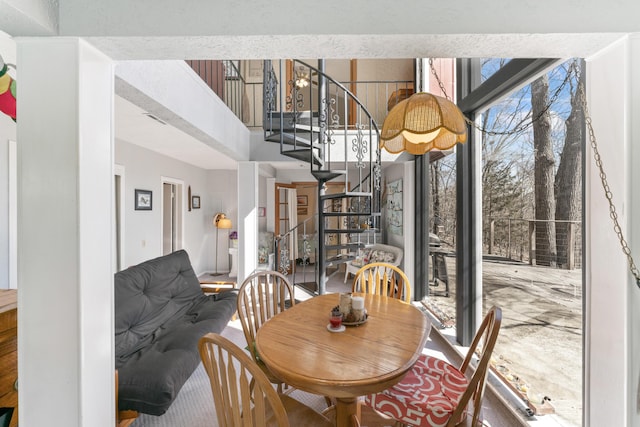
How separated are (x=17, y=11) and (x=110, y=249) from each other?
898mm

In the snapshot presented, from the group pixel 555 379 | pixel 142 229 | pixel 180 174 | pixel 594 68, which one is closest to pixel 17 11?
pixel 594 68

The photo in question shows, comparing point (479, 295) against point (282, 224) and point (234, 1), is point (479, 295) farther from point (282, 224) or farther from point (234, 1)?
point (282, 224)

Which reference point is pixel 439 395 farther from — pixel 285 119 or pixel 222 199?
pixel 222 199

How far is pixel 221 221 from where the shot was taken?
5699 mm

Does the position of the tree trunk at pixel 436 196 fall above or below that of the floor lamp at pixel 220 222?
above

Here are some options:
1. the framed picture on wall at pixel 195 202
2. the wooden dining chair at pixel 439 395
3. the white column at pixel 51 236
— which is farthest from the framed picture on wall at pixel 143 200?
the wooden dining chair at pixel 439 395

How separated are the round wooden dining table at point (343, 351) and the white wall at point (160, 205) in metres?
3.08

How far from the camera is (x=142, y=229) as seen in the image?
3963 millimetres

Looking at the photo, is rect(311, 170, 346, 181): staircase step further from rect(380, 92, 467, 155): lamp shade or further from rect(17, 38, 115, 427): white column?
rect(17, 38, 115, 427): white column

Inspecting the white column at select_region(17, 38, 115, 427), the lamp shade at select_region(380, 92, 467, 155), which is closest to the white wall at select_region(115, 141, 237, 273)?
the white column at select_region(17, 38, 115, 427)

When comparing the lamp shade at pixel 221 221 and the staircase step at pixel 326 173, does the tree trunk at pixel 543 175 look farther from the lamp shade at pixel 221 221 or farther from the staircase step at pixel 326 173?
the lamp shade at pixel 221 221

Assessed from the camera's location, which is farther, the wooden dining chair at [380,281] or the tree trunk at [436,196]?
the tree trunk at [436,196]

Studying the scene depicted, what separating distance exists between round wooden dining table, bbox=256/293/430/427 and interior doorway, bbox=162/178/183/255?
4.02m

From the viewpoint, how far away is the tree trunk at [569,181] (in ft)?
5.41
